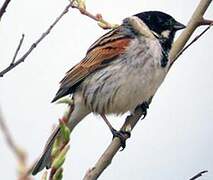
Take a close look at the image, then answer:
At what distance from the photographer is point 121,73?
416 cm

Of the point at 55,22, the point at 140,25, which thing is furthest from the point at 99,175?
the point at 140,25

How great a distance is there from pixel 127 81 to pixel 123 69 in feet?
0.37

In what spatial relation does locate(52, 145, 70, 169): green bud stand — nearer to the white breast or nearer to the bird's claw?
the bird's claw

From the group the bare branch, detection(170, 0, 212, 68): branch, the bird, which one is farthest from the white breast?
detection(170, 0, 212, 68): branch

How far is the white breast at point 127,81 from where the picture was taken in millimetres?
Result: 4000

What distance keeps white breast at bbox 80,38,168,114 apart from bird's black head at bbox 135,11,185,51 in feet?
0.29

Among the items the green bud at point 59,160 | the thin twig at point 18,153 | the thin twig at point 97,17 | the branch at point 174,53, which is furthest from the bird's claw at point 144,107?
the thin twig at point 18,153

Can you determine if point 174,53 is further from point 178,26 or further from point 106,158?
point 178,26

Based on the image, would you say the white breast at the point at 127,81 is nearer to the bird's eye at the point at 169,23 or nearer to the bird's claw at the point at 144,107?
the bird's claw at the point at 144,107

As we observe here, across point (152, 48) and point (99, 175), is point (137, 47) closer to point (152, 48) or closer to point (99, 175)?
point (152, 48)

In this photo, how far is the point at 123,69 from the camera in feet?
13.6

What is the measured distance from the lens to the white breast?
400 cm

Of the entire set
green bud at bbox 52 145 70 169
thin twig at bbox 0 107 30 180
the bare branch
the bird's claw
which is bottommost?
the bird's claw

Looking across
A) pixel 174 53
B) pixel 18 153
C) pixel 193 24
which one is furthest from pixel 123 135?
pixel 18 153
